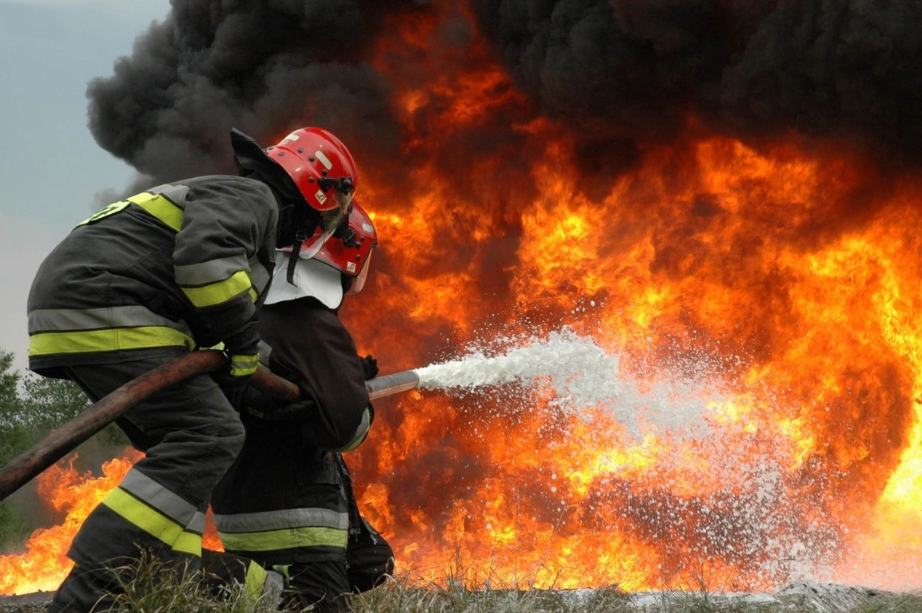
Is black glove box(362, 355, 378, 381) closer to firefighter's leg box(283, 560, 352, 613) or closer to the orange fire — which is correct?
firefighter's leg box(283, 560, 352, 613)

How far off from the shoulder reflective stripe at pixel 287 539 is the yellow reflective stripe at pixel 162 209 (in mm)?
1403

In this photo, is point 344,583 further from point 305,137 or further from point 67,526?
point 67,526

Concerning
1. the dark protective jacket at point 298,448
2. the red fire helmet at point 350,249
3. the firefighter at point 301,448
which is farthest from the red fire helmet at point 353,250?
the dark protective jacket at point 298,448

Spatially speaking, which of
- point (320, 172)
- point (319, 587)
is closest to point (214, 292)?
point (320, 172)

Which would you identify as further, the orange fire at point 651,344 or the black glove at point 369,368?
the orange fire at point 651,344

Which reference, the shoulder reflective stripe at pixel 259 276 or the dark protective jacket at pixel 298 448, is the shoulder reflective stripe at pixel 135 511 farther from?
the shoulder reflective stripe at pixel 259 276

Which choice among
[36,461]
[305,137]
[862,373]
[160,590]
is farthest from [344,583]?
[862,373]

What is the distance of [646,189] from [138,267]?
698 cm

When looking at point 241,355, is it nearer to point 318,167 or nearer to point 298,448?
point 298,448

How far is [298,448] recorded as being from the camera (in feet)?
12.9

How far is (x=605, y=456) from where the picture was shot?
842 cm

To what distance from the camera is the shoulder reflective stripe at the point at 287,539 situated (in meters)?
3.83

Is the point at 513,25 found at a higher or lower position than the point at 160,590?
lower

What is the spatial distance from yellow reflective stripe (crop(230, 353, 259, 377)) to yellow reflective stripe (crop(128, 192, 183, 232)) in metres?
0.52
